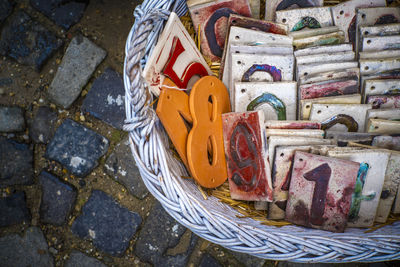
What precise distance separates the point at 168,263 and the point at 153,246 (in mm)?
136

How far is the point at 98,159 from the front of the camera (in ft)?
6.33

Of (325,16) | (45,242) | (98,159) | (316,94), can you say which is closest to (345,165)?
(316,94)

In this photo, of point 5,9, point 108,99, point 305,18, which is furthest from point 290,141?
point 5,9

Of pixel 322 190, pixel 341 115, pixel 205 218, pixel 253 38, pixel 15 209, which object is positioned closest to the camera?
pixel 205 218

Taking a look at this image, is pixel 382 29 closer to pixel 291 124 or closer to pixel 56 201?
pixel 291 124

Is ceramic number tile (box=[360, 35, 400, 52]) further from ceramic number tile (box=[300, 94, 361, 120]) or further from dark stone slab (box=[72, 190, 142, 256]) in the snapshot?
dark stone slab (box=[72, 190, 142, 256])

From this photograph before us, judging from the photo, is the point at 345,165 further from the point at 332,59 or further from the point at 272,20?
the point at 272,20

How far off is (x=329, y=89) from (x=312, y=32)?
0.35m

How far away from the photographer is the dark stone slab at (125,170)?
1912 mm

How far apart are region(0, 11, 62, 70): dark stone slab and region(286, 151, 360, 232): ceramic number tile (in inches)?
65.4

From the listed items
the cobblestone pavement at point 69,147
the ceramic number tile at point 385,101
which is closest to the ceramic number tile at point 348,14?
the ceramic number tile at point 385,101

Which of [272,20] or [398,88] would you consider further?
[272,20]

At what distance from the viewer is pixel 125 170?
75.5 inches

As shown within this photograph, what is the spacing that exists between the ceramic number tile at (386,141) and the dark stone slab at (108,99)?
1.39m
